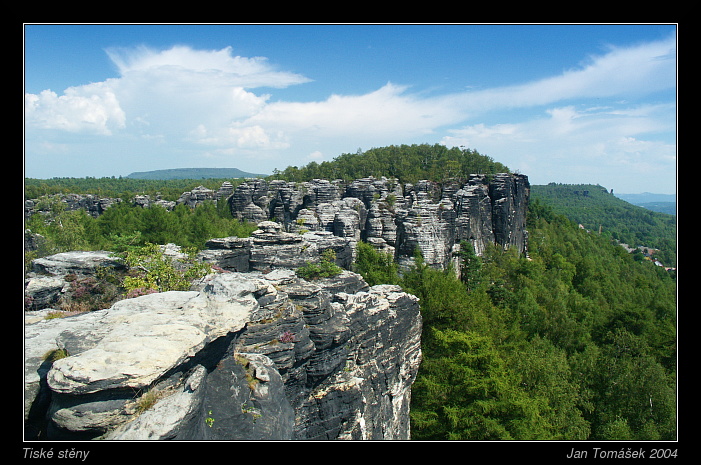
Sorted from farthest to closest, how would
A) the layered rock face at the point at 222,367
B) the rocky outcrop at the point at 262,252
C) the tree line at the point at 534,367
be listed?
the rocky outcrop at the point at 262,252 → the tree line at the point at 534,367 → the layered rock face at the point at 222,367

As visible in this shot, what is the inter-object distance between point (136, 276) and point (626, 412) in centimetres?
2659

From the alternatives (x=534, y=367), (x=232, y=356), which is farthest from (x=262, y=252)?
(x=534, y=367)

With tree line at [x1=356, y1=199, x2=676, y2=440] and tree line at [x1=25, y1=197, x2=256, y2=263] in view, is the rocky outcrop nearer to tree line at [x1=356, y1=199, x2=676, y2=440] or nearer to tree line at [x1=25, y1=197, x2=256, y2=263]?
tree line at [x1=356, y1=199, x2=676, y2=440]

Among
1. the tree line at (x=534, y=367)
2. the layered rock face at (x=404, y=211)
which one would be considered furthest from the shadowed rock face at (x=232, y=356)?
the layered rock face at (x=404, y=211)

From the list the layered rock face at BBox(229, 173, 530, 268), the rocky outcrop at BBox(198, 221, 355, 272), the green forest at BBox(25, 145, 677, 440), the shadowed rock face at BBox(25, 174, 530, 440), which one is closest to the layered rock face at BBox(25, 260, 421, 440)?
the shadowed rock face at BBox(25, 174, 530, 440)

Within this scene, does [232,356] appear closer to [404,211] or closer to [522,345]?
[522,345]

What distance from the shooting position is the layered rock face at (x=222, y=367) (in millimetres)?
7176

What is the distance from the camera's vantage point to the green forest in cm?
1808

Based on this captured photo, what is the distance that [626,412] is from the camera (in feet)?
70.8

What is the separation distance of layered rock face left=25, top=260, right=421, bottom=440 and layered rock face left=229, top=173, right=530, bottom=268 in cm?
2645

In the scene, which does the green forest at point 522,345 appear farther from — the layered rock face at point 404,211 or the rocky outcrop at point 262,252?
the rocky outcrop at point 262,252

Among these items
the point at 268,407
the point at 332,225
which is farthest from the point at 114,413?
the point at 332,225

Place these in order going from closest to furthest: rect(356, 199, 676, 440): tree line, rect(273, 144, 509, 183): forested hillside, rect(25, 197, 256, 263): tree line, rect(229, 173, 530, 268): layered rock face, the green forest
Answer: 1. rect(356, 199, 676, 440): tree line
2. the green forest
3. rect(25, 197, 256, 263): tree line
4. rect(229, 173, 530, 268): layered rock face
5. rect(273, 144, 509, 183): forested hillside

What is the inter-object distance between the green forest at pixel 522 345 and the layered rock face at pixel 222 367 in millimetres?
3457
